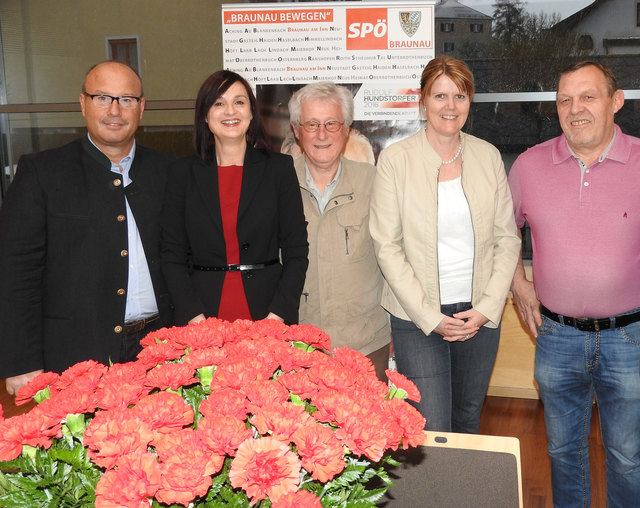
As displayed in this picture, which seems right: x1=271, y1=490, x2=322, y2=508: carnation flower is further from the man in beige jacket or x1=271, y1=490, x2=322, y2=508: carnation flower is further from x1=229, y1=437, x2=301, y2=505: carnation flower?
the man in beige jacket

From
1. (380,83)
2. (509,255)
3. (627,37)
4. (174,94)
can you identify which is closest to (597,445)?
(509,255)

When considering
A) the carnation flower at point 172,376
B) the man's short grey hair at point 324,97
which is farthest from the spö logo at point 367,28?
the carnation flower at point 172,376

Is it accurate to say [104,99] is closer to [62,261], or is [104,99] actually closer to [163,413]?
[62,261]

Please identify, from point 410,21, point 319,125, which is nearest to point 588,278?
point 319,125

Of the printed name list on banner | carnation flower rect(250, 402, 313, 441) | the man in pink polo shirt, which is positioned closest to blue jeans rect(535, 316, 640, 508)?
the man in pink polo shirt

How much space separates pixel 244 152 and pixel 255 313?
565 mm

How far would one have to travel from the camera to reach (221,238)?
2107 millimetres

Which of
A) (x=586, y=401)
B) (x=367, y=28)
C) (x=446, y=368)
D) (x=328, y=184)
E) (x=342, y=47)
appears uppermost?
(x=367, y=28)

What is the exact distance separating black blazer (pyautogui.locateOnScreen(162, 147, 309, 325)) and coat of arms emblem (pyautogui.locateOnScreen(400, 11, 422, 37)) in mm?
2255

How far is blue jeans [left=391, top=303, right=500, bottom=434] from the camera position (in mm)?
2201

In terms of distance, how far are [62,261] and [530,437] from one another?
287 cm

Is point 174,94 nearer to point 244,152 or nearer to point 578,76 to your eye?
point 244,152

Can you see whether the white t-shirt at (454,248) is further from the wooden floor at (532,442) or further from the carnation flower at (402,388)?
the wooden floor at (532,442)

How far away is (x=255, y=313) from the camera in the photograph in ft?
6.95
